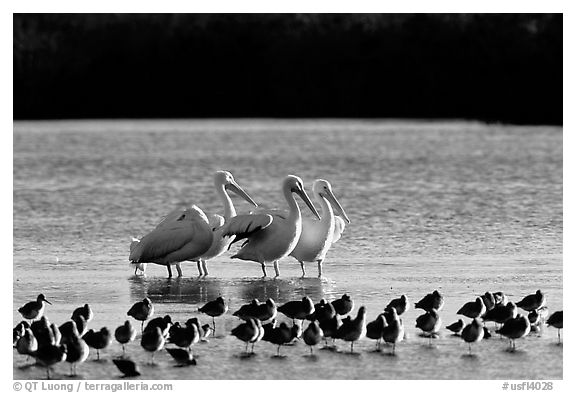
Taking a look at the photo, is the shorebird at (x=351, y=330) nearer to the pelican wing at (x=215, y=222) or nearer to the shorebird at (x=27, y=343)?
the shorebird at (x=27, y=343)

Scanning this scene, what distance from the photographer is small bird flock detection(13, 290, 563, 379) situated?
8234 mm

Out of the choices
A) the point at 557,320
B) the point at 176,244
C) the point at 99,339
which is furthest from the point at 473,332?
the point at 176,244

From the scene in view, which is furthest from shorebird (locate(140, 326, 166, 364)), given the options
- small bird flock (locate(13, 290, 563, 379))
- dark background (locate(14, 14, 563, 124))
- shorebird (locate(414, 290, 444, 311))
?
dark background (locate(14, 14, 563, 124))

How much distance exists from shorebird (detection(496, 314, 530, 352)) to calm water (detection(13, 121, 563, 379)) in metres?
0.12

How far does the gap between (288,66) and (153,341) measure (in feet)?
143

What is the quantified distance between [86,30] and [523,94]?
17038 millimetres

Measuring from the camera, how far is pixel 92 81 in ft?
158

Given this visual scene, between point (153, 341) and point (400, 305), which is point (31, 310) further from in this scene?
point (400, 305)

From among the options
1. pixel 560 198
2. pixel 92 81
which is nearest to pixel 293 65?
pixel 92 81

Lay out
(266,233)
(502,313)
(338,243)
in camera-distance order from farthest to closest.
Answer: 1. (338,243)
2. (266,233)
3. (502,313)

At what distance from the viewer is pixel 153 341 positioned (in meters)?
8.24

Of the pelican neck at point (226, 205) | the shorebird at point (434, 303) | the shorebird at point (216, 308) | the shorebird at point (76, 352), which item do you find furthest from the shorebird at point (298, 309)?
the pelican neck at point (226, 205)

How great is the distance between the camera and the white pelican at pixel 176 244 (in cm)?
1141
